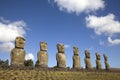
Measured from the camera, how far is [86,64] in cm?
4375

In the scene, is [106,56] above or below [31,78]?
above

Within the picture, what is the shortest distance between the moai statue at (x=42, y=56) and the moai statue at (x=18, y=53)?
3445mm

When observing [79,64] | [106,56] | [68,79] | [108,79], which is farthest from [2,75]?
[106,56]

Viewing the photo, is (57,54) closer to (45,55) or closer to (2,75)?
(45,55)

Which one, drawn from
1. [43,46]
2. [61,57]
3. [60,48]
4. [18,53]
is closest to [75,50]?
[60,48]

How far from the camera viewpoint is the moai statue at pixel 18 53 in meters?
32.3

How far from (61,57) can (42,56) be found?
153 inches

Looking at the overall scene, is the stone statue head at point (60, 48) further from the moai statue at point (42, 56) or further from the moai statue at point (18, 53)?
the moai statue at point (18, 53)

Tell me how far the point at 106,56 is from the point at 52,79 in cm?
2848

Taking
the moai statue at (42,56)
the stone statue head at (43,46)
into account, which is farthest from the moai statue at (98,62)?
the stone statue head at (43,46)

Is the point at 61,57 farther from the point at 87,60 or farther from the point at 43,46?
the point at 87,60

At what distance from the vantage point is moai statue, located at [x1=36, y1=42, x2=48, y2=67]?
35.9 metres

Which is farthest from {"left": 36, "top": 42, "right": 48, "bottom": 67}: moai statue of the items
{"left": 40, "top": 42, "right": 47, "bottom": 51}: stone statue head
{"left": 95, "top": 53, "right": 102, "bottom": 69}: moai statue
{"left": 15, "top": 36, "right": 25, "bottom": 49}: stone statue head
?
{"left": 95, "top": 53, "right": 102, "bottom": 69}: moai statue

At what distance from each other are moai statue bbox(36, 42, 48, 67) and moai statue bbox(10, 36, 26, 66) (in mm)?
3445
